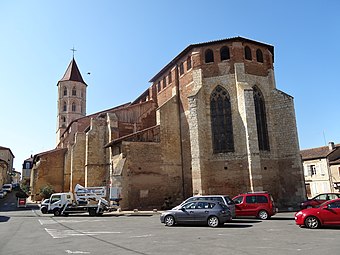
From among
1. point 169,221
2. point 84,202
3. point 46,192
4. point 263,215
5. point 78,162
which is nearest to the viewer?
point 169,221

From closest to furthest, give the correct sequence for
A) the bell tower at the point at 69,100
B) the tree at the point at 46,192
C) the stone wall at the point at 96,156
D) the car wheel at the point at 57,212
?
the car wheel at the point at 57,212 → the stone wall at the point at 96,156 → the tree at the point at 46,192 → the bell tower at the point at 69,100

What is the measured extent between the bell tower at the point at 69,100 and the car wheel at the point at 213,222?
174 ft

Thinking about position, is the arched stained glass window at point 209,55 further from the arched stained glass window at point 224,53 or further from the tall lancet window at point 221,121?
the tall lancet window at point 221,121

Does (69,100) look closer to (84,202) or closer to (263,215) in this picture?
(84,202)

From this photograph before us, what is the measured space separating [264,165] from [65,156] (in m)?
29.9

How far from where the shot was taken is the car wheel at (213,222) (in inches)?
492

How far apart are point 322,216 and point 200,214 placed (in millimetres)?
4850

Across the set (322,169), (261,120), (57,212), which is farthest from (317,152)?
(57,212)

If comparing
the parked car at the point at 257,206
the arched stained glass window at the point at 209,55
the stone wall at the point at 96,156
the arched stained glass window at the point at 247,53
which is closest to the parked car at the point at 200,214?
the parked car at the point at 257,206

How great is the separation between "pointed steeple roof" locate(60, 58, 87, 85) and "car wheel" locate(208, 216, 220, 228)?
5564 centimetres

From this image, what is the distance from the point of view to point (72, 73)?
62.8m

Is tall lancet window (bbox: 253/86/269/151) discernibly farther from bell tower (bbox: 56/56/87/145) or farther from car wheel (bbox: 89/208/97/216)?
bell tower (bbox: 56/56/87/145)

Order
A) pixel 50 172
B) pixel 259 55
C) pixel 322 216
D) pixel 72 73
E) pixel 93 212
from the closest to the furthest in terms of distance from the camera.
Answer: pixel 322 216 → pixel 93 212 → pixel 259 55 → pixel 50 172 → pixel 72 73

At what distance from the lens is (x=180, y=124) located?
83.3ft
